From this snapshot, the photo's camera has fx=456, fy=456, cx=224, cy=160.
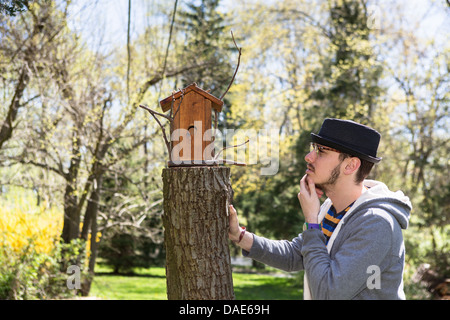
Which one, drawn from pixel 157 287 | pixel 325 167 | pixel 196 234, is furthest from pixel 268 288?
pixel 325 167

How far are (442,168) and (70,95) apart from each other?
25.7ft

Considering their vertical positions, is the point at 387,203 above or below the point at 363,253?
above

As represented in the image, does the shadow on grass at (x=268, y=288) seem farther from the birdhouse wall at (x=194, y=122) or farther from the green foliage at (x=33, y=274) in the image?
the birdhouse wall at (x=194, y=122)

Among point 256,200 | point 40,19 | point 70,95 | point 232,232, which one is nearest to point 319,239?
point 232,232

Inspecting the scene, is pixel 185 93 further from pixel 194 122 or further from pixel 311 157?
pixel 311 157

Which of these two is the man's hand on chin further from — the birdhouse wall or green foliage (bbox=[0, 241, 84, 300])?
green foliage (bbox=[0, 241, 84, 300])

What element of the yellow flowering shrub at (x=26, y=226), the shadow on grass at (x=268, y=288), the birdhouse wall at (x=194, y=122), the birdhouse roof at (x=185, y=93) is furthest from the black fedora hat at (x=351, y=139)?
the shadow on grass at (x=268, y=288)

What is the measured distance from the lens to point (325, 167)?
2102 mm

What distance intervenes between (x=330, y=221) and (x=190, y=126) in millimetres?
902

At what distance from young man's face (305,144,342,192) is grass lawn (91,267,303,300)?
8.09 metres

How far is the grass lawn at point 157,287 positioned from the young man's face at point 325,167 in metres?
8.09

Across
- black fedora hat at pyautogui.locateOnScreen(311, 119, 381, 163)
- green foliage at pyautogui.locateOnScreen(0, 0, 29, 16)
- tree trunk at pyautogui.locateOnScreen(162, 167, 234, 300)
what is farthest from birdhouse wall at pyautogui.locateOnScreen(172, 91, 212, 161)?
green foliage at pyautogui.locateOnScreen(0, 0, 29, 16)
